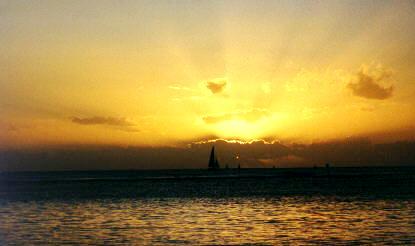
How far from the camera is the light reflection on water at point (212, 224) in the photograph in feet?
118

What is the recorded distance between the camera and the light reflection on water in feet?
118

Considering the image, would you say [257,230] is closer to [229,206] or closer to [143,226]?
[143,226]

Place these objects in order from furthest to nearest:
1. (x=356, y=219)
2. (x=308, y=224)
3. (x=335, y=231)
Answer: (x=356, y=219)
(x=308, y=224)
(x=335, y=231)

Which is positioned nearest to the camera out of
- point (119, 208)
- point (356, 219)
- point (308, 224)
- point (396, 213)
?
point (308, 224)

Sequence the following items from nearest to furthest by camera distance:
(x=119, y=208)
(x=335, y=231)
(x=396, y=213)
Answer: (x=335, y=231)
(x=396, y=213)
(x=119, y=208)

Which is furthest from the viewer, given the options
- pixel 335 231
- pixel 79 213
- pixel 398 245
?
pixel 79 213

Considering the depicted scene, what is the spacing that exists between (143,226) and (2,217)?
15618 mm

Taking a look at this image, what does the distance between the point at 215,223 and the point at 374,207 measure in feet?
68.6

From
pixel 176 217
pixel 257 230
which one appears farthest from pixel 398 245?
pixel 176 217

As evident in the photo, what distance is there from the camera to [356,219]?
4594 cm

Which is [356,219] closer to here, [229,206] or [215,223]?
[215,223]

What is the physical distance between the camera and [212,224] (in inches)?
1718

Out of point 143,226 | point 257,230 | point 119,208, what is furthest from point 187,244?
point 119,208

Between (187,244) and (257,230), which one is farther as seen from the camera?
(257,230)
